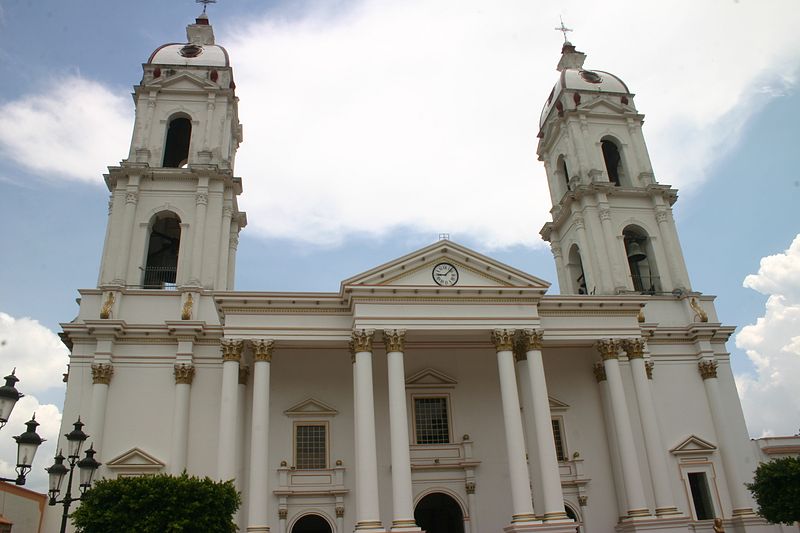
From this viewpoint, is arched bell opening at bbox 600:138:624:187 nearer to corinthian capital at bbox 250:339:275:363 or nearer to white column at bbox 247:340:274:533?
corinthian capital at bbox 250:339:275:363

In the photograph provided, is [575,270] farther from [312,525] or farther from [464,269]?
[312,525]

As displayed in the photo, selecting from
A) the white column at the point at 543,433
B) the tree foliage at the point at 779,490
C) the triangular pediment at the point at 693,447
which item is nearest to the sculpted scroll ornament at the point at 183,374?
the white column at the point at 543,433

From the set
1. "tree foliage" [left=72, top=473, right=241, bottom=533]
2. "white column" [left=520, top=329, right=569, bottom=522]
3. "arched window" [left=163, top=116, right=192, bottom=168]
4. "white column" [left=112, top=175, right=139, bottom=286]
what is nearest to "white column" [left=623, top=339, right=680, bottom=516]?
"white column" [left=520, top=329, right=569, bottom=522]

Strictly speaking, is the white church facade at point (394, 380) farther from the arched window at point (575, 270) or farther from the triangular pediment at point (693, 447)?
the arched window at point (575, 270)

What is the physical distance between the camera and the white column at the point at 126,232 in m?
26.7

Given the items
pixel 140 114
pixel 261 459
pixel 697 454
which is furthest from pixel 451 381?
pixel 140 114

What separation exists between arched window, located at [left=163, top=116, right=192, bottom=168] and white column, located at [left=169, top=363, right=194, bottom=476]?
1176cm

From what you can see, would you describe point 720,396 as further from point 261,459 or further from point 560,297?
point 261,459

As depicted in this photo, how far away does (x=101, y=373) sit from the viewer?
24156 mm

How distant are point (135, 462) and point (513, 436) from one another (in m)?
13.0

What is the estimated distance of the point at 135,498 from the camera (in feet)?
53.3

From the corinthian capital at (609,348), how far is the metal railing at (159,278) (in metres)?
16.9

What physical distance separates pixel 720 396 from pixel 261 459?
1898 cm

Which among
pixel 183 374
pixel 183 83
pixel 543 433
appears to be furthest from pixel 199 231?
pixel 543 433
